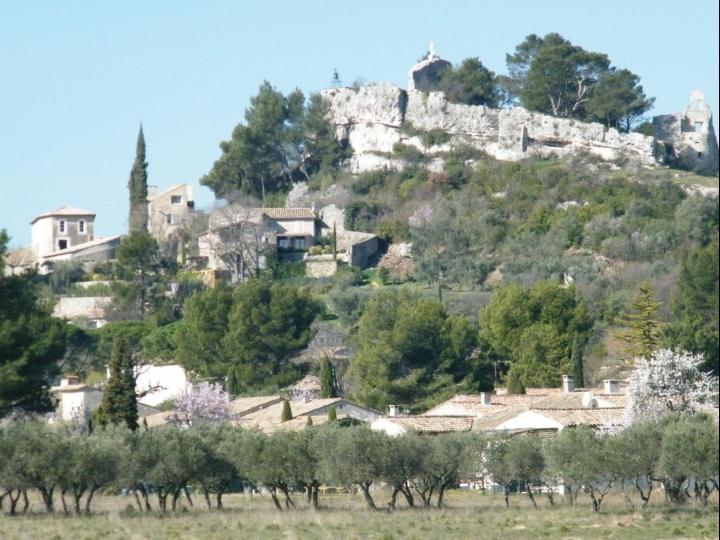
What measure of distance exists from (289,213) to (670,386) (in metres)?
40.3

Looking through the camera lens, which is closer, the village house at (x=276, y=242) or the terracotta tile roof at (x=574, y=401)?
the terracotta tile roof at (x=574, y=401)

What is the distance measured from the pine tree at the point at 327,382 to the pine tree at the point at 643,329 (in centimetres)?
944

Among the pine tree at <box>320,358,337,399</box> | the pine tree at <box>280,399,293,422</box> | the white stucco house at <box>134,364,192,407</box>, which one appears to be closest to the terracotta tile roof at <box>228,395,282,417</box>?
the pine tree at <box>320,358,337,399</box>

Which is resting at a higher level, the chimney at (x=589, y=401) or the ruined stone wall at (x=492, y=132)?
the ruined stone wall at (x=492, y=132)

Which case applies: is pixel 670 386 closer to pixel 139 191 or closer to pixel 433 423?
pixel 433 423

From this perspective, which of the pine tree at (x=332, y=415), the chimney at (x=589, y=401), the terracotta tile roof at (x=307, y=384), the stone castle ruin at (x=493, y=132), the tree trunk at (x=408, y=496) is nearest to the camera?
the tree trunk at (x=408, y=496)


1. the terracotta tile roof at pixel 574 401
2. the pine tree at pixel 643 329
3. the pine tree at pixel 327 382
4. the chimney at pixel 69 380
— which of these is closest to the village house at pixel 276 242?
the chimney at pixel 69 380

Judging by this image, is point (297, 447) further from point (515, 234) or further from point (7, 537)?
point (515, 234)

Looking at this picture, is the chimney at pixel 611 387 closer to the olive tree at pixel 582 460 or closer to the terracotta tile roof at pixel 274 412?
the terracotta tile roof at pixel 274 412

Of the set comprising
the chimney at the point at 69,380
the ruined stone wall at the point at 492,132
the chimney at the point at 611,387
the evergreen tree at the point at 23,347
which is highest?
the ruined stone wall at the point at 492,132

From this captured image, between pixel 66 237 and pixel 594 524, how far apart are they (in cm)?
6165

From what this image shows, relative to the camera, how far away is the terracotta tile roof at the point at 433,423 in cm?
4675

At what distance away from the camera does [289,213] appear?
85.3 m

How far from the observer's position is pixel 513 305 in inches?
2495
